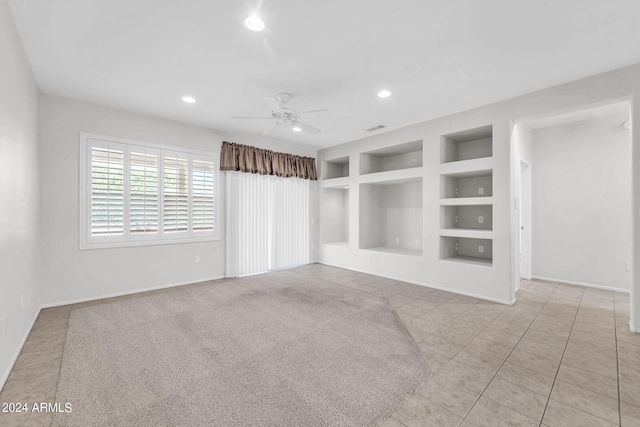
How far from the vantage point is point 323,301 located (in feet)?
13.4

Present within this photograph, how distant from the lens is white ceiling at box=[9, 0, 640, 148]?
87.4 inches

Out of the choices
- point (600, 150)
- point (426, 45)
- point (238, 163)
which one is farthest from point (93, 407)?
point (600, 150)

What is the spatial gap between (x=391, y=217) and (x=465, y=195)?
5.57 ft

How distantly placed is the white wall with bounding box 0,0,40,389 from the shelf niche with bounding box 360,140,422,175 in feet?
16.6

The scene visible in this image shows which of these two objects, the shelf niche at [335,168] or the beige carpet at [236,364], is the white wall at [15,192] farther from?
the shelf niche at [335,168]

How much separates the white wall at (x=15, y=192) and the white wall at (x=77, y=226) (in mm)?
417

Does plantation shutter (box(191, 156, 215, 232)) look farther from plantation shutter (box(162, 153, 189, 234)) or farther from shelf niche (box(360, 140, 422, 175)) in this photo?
shelf niche (box(360, 140, 422, 175))

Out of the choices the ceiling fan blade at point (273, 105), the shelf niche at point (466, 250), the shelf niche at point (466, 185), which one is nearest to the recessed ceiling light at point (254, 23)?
the ceiling fan blade at point (273, 105)

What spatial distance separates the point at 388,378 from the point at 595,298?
405 centimetres

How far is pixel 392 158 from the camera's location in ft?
20.9

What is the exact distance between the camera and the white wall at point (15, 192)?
2.14m

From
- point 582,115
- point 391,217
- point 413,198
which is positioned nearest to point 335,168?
point 391,217

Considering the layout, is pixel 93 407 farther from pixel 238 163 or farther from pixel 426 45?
pixel 238 163

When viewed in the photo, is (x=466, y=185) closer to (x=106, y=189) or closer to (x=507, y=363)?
(x=507, y=363)
